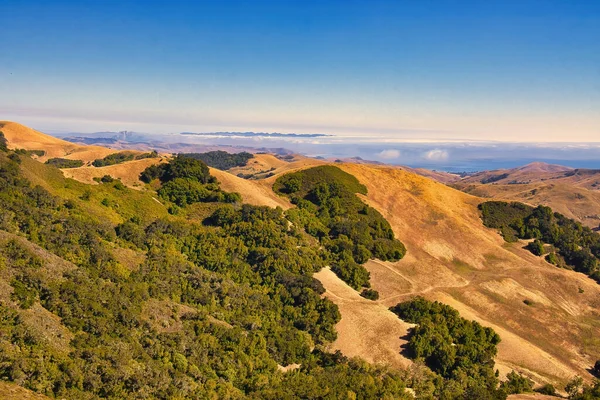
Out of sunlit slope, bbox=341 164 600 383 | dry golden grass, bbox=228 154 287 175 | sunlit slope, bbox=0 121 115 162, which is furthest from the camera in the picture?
dry golden grass, bbox=228 154 287 175

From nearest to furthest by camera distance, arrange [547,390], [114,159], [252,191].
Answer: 1. [547,390]
2. [252,191]
3. [114,159]

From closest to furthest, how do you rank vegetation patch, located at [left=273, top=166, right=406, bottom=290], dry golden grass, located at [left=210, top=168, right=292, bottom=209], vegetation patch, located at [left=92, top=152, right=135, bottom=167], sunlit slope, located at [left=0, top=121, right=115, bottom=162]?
vegetation patch, located at [left=273, top=166, right=406, bottom=290] → dry golden grass, located at [left=210, top=168, right=292, bottom=209] → vegetation patch, located at [left=92, top=152, right=135, bottom=167] → sunlit slope, located at [left=0, top=121, right=115, bottom=162]

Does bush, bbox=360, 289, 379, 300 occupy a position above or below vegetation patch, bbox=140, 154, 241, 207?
below

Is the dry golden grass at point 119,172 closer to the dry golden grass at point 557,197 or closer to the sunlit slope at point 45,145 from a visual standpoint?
the sunlit slope at point 45,145

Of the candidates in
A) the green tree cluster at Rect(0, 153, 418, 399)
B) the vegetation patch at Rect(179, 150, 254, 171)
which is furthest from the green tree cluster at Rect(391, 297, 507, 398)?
the vegetation patch at Rect(179, 150, 254, 171)

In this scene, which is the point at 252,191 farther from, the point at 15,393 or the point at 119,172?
the point at 15,393

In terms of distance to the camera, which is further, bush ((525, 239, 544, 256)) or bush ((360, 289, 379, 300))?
bush ((525, 239, 544, 256))

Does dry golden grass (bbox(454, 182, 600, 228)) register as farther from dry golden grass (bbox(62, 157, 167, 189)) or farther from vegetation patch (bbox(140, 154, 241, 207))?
dry golden grass (bbox(62, 157, 167, 189))

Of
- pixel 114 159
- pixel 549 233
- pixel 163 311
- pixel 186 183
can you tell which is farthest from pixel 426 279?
pixel 114 159
